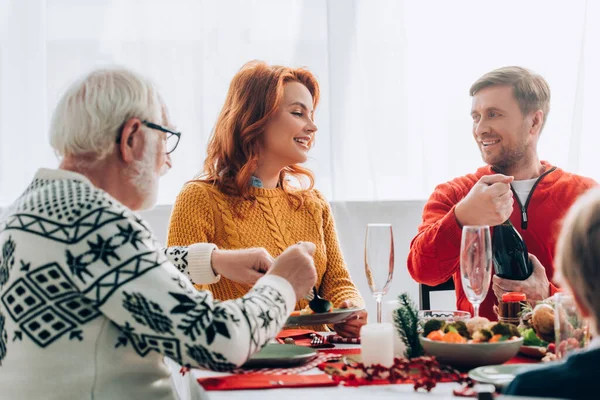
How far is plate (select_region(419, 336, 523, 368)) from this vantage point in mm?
1307

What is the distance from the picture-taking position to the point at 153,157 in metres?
1.44

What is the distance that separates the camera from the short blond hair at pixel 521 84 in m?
2.57

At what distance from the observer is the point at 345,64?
343cm

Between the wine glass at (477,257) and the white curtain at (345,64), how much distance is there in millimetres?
1991

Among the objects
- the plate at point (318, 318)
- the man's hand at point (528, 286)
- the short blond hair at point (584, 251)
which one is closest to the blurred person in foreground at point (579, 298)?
the short blond hair at point (584, 251)

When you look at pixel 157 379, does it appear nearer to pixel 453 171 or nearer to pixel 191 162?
pixel 191 162

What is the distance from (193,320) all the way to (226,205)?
3.85 feet

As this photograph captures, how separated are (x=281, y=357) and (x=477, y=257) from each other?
0.44 metres

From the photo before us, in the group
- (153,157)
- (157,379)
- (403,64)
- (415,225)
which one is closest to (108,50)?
(403,64)

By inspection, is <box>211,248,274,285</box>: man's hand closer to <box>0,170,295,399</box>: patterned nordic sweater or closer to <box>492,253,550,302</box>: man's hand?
<box>0,170,295,399</box>: patterned nordic sweater

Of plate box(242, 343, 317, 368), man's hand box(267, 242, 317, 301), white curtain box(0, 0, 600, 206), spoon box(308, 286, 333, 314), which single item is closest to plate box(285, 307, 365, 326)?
spoon box(308, 286, 333, 314)

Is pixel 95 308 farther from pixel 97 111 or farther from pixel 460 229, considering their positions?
pixel 460 229

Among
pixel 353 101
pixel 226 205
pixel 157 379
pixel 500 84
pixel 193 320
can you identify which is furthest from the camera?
pixel 353 101

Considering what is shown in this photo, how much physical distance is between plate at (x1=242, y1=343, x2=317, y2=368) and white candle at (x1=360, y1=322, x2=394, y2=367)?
0.13 metres
